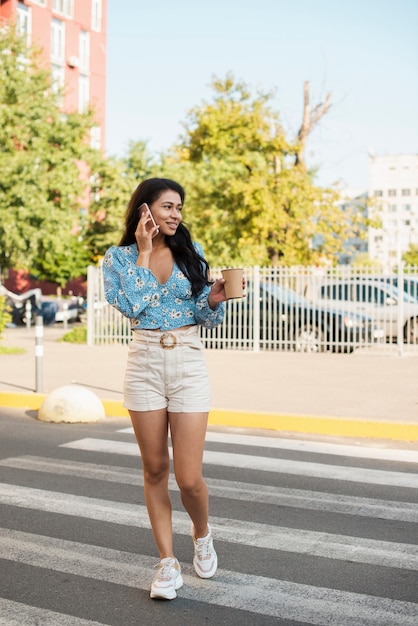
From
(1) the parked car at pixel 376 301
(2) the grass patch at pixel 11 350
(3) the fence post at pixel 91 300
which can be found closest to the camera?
(2) the grass patch at pixel 11 350

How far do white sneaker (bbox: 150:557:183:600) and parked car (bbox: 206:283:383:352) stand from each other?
46.9 feet

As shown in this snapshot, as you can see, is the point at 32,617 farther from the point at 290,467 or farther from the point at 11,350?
the point at 11,350

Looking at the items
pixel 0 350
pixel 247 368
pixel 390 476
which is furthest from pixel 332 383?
pixel 0 350

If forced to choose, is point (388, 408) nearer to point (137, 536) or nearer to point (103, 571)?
point (137, 536)

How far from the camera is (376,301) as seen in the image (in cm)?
1802

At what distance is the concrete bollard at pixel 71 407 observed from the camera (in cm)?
921

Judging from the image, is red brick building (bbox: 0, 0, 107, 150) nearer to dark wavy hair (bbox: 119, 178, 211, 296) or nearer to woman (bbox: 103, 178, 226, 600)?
dark wavy hair (bbox: 119, 178, 211, 296)

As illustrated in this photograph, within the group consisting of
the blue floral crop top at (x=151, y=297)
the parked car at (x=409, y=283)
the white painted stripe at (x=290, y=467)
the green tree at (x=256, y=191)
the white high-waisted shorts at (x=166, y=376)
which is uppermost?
the green tree at (x=256, y=191)

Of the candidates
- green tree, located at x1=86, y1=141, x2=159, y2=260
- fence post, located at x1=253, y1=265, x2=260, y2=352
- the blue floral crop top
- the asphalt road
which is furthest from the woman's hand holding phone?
green tree, located at x1=86, y1=141, x2=159, y2=260

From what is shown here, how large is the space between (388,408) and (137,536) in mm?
5470

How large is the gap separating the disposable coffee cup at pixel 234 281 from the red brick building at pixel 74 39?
133 ft

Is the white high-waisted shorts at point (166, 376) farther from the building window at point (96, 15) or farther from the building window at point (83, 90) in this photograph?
the building window at point (96, 15)

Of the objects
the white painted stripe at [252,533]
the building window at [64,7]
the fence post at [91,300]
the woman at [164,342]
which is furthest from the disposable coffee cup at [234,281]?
the building window at [64,7]

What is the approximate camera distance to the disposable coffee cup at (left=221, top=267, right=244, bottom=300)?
12.0 feet
